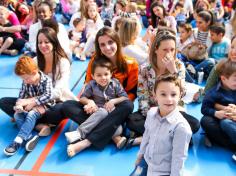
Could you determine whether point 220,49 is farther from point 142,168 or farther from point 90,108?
point 142,168

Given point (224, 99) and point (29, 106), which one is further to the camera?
point (29, 106)

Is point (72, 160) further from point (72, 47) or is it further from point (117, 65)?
point (72, 47)

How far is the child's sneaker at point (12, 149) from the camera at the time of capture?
8.20 ft

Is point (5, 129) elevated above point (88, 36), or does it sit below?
below

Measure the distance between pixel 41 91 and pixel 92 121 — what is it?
0.53 meters

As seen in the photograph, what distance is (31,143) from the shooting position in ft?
8.48

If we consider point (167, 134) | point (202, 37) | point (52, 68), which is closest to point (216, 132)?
point (167, 134)

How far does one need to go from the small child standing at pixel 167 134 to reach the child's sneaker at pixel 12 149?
3.91 ft

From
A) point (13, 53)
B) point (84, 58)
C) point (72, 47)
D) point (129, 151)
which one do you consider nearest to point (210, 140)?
point (129, 151)

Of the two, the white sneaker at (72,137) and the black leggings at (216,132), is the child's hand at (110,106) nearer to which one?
the white sneaker at (72,137)

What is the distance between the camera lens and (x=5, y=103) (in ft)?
9.34

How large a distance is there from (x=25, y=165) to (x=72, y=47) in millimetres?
2545

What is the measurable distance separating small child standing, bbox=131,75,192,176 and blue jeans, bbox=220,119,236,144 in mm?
819

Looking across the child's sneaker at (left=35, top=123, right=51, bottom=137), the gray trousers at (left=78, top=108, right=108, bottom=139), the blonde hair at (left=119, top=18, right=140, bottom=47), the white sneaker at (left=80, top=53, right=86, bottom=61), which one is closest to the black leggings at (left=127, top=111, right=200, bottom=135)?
the gray trousers at (left=78, top=108, right=108, bottom=139)
